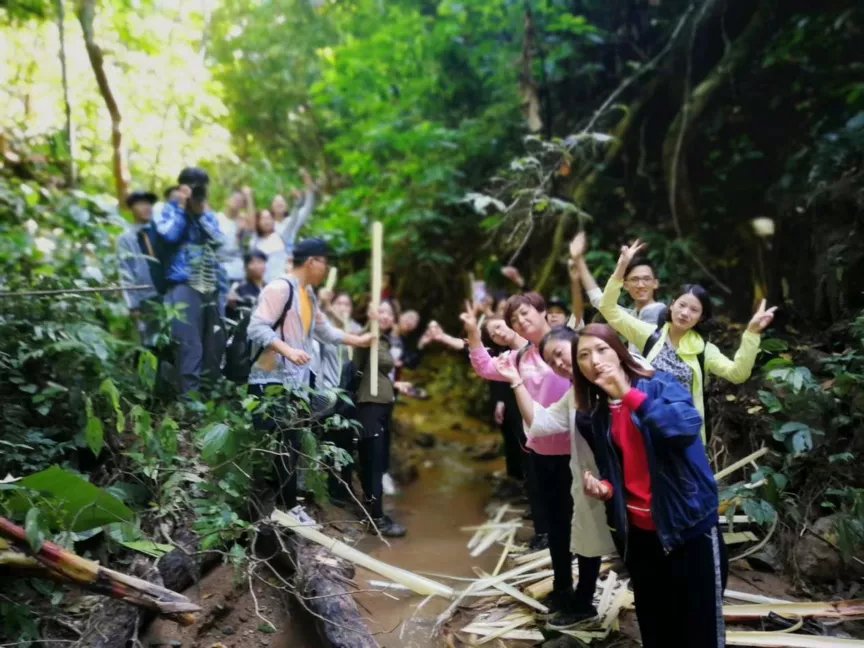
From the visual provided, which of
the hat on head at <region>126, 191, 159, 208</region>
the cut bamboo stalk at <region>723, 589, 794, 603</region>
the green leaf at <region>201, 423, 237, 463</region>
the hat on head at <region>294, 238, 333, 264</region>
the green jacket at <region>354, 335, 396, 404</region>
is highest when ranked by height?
the hat on head at <region>126, 191, 159, 208</region>

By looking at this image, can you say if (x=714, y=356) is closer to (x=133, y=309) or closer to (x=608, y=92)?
(x=133, y=309)

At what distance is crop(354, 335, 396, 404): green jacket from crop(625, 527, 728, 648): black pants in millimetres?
2850

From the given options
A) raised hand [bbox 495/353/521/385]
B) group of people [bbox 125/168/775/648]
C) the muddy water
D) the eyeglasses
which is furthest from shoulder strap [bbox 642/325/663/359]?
the muddy water

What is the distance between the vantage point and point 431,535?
564 centimetres

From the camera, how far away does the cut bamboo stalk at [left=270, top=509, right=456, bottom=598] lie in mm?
4227

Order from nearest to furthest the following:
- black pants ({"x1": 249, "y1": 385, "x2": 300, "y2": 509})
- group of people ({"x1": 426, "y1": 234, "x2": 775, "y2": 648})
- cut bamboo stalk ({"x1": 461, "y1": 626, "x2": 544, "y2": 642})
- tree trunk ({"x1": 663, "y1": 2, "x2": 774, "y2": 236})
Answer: group of people ({"x1": 426, "y1": 234, "x2": 775, "y2": 648})
cut bamboo stalk ({"x1": 461, "y1": 626, "x2": 544, "y2": 642})
black pants ({"x1": 249, "y1": 385, "x2": 300, "y2": 509})
tree trunk ({"x1": 663, "y1": 2, "x2": 774, "y2": 236})

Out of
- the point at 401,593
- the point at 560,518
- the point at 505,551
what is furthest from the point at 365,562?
the point at 560,518

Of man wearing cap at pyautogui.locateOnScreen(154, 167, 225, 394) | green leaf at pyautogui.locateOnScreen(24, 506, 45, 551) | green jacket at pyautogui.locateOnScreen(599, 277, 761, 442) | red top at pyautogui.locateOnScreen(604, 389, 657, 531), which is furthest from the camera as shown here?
man wearing cap at pyautogui.locateOnScreen(154, 167, 225, 394)

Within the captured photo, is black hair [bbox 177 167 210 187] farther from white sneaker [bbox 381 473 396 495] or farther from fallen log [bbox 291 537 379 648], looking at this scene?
white sneaker [bbox 381 473 396 495]

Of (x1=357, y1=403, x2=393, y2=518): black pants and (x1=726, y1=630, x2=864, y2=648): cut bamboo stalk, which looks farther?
(x1=357, y1=403, x2=393, y2=518): black pants

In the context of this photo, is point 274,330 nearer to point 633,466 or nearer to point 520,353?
point 520,353

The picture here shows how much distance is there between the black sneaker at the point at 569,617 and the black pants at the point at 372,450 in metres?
2.00

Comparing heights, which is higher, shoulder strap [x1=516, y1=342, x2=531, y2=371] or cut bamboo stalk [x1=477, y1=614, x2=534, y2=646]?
shoulder strap [x1=516, y1=342, x2=531, y2=371]

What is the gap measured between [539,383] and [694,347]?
3.30ft
